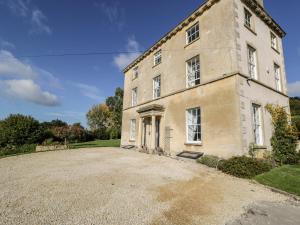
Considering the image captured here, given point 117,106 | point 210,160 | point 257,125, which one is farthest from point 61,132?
point 117,106

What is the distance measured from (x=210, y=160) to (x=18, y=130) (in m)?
15.4

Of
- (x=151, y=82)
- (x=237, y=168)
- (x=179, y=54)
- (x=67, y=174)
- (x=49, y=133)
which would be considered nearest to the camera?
(x=67, y=174)

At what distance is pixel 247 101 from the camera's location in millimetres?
9094

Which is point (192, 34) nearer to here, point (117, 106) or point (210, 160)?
point (210, 160)

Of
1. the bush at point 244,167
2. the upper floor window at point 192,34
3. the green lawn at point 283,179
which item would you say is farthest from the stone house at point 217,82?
the green lawn at point 283,179

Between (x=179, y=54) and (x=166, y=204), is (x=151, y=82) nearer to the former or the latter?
(x=179, y=54)

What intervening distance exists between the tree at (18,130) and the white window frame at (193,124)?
13.5 meters

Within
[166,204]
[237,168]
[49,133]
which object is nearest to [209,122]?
[237,168]

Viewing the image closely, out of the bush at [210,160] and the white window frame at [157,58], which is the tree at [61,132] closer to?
the white window frame at [157,58]

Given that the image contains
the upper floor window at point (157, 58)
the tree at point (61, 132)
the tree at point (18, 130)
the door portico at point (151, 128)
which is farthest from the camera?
the tree at point (61, 132)

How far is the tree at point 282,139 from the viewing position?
9430mm

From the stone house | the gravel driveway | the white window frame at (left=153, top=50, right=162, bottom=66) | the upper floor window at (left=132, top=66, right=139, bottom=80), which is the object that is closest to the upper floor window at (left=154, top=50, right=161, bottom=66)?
the white window frame at (left=153, top=50, right=162, bottom=66)

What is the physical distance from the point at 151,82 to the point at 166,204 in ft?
40.9

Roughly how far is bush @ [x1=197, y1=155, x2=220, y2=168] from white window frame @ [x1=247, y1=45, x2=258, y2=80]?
17.5 feet
